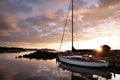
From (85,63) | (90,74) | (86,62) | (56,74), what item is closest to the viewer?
(56,74)

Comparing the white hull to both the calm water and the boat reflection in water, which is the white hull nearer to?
the boat reflection in water

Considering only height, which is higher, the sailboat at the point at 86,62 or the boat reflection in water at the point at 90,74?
the sailboat at the point at 86,62

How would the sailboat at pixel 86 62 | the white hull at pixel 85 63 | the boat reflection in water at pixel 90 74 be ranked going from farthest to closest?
1. the sailboat at pixel 86 62
2. the white hull at pixel 85 63
3. the boat reflection in water at pixel 90 74

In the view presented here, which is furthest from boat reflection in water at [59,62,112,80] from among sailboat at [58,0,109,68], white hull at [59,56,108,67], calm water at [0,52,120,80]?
sailboat at [58,0,109,68]

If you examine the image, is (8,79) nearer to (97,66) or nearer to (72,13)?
→ (97,66)

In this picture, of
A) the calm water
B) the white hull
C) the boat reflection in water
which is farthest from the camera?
the white hull

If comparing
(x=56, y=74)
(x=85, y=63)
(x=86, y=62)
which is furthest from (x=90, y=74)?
(x=85, y=63)

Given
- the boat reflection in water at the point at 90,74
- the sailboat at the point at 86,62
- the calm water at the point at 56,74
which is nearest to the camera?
the calm water at the point at 56,74

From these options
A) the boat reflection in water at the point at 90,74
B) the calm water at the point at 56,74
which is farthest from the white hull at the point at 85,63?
the calm water at the point at 56,74

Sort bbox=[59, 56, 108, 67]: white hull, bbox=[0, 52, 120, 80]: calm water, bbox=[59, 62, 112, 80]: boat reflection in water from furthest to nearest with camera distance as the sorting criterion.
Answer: bbox=[59, 56, 108, 67]: white hull, bbox=[59, 62, 112, 80]: boat reflection in water, bbox=[0, 52, 120, 80]: calm water

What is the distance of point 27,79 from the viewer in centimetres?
2762

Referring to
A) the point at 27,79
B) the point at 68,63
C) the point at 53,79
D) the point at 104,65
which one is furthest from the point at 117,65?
the point at 27,79

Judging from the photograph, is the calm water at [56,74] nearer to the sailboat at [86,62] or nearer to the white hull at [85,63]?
the white hull at [85,63]

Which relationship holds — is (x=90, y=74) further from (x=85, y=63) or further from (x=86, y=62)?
(x=85, y=63)
